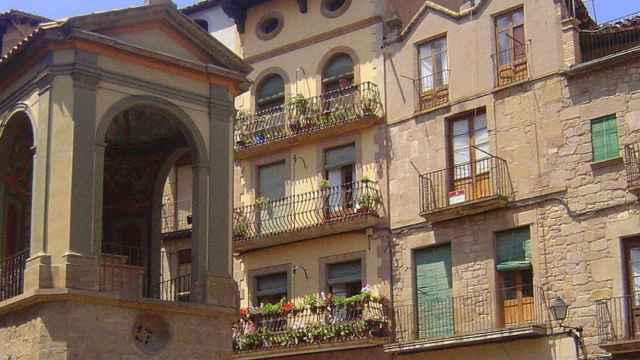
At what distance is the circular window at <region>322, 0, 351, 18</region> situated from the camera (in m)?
35.7

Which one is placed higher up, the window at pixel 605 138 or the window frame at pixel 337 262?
the window at pixel 605 138

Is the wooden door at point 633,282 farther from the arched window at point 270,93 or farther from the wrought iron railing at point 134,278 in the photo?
the arched window at point 270,93

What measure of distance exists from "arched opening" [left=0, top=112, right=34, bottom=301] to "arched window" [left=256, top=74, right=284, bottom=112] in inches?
566

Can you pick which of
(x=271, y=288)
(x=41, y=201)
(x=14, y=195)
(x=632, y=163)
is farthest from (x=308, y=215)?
(x=41, y=201)

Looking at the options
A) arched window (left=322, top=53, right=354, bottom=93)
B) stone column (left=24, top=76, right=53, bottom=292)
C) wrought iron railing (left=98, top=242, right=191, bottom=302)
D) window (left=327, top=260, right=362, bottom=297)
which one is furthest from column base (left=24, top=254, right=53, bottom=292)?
arched window (left=322, top=53, right=354, bottom=93)

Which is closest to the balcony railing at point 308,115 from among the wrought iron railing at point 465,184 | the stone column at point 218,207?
the wrought iron railing at point 465,184

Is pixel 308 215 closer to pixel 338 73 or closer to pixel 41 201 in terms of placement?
pixel 338 73

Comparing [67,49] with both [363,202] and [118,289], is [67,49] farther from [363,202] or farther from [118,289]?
[363,202]

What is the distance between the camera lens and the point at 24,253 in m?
21.9

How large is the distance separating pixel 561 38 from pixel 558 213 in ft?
14.3

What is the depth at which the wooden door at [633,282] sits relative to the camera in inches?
1059

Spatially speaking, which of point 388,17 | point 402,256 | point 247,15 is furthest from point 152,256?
point 247,15

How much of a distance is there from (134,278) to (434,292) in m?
12.5

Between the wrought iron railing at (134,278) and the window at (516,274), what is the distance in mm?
9085
